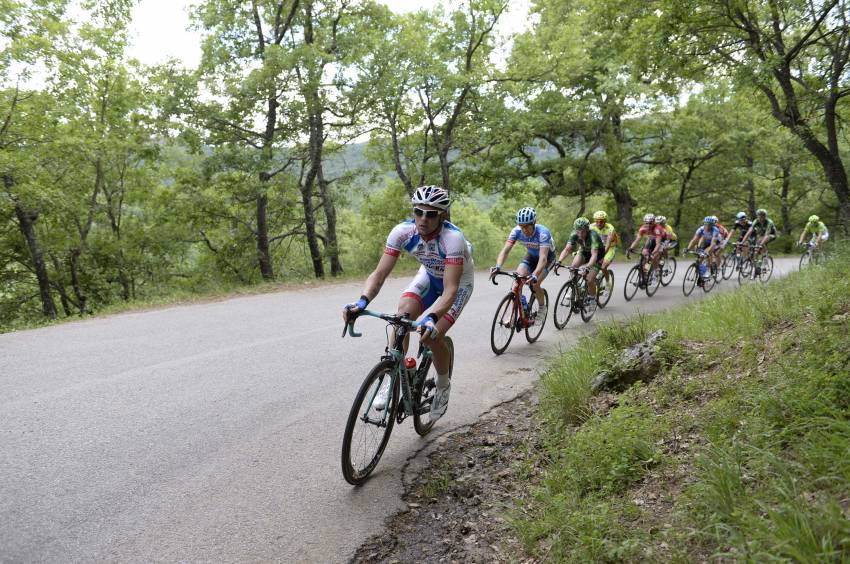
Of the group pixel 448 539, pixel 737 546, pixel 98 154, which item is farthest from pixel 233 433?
pixel 98 154

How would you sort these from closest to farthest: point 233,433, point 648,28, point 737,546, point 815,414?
point 737,546 → point 815,414 → point 233,433 → point 648,28

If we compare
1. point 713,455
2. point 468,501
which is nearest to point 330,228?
point 468,501

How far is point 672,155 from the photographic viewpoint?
2788 centimetres

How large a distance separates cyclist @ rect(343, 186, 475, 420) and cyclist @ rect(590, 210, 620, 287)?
6217 mm

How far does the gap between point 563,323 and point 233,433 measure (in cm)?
663

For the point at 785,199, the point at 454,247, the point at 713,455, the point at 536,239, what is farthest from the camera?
the point at 785,199

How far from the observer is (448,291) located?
4.27 meters

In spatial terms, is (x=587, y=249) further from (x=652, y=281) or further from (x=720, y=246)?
(x=720, y=246)

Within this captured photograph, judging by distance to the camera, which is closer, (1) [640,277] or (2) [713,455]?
(2) [713,455]

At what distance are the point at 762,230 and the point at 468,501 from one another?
15637mm

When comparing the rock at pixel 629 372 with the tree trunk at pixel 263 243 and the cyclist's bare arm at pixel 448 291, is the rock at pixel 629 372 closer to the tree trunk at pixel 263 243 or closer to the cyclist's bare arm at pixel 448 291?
the cyclist's bare arm at pixel 448 291

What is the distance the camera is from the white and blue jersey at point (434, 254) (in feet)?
14.6

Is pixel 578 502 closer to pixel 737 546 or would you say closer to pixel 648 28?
pixel 737 546

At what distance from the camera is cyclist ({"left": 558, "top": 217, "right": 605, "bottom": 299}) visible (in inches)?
385
